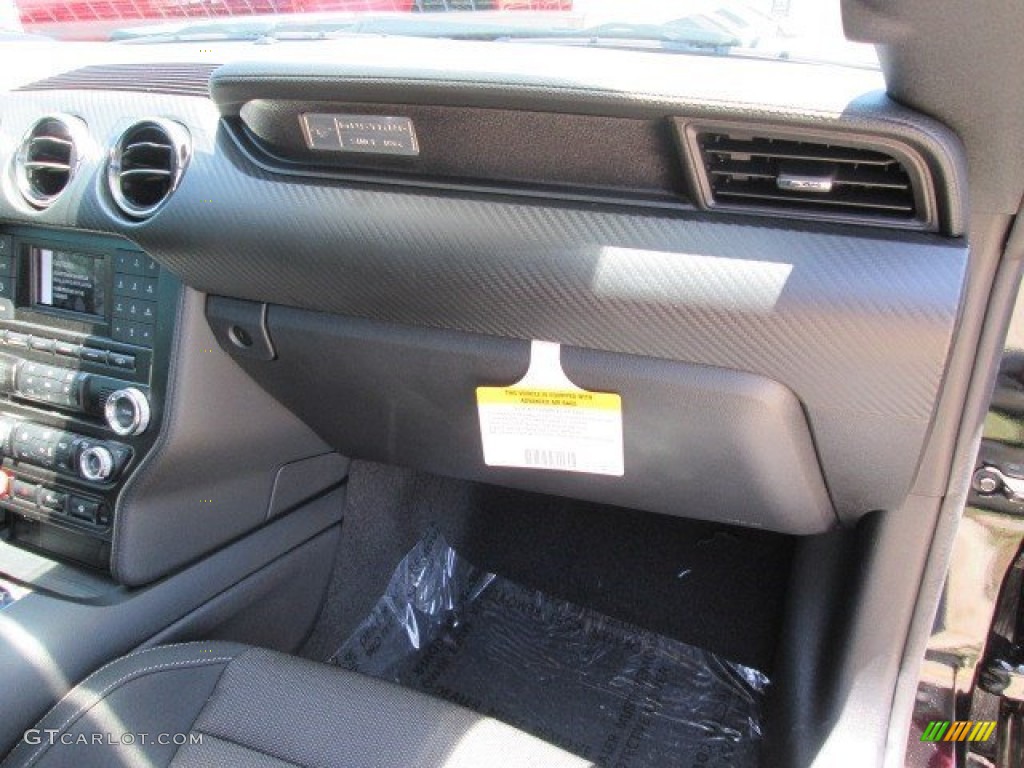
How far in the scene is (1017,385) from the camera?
3.53ft

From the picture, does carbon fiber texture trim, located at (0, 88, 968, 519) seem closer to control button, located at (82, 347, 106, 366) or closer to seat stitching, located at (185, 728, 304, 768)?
control button, located at (82, 347, 106, 366)

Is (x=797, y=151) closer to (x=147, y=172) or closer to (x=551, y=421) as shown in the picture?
(x=551, y=421)

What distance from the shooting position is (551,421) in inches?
39.4

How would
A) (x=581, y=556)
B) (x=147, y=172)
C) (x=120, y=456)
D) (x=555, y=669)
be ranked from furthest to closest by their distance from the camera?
1. (x=581, y=556)
2. (x=555, y=669)
3. (x=120, y=456)
4. (x=147, y=172)

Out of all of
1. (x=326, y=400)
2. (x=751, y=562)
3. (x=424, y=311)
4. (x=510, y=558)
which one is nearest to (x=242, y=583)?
(x=326, y=400)

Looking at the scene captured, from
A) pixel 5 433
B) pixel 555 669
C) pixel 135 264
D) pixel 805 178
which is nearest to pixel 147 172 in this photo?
pixel 135 264

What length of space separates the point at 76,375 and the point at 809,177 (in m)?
1.00

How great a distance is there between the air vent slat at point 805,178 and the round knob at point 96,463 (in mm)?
887

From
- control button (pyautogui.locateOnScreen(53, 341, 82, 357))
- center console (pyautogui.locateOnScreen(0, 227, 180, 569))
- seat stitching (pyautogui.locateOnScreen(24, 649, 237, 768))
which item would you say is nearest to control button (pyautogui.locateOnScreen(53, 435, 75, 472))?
center console (pyautogui.locateOnScreen(0, 227, 180, 569))

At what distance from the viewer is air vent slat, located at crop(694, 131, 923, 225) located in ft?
2.50

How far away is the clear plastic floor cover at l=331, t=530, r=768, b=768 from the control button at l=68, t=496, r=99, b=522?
0.55 meters

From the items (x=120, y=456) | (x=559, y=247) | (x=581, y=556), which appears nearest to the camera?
(x=559, y=247)

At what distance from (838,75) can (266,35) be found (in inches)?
38.7

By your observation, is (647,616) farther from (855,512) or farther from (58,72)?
(58,72)
